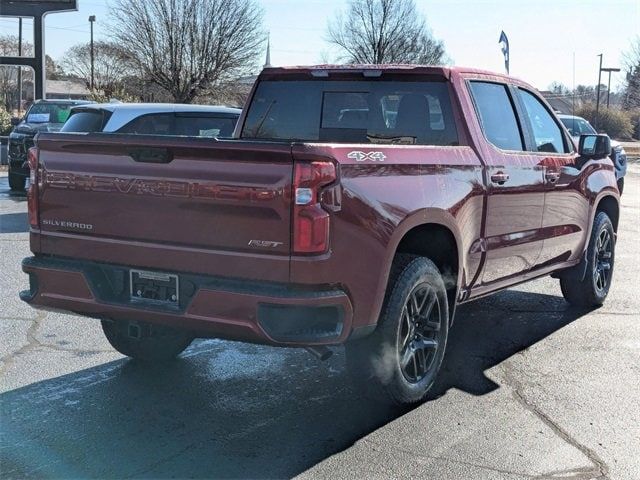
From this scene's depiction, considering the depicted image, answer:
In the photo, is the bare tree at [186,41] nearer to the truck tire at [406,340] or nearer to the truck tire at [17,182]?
the truck tire at [17,182]

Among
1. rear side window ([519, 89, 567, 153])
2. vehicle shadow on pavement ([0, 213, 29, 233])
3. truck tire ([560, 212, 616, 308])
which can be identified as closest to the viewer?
rear side window ([519, 89, 567, 153])

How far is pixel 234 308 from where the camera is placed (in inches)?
144

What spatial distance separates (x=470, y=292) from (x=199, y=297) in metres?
2.01

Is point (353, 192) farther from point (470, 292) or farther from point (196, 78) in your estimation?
point (196, 78)

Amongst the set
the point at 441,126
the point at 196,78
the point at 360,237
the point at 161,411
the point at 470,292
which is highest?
the point at 196,78

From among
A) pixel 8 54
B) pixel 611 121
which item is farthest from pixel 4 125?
pixel 611 121

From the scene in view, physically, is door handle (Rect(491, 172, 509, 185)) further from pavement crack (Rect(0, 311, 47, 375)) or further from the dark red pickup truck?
pavement crack (Rect(0, 311, 47, 375))

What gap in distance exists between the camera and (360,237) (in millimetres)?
3771

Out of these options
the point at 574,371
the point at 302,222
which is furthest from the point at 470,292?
the point at 302,222

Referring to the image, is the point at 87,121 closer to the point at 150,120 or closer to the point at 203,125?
the point at 150,120

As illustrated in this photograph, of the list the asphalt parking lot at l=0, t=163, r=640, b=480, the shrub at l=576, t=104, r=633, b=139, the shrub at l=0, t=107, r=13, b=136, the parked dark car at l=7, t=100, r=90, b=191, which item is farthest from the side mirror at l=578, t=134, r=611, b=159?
the shrub at l=576, t=104, r=633, b=139

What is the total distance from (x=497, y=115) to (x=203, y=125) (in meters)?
5.53

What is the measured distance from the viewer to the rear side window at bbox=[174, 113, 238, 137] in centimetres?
990

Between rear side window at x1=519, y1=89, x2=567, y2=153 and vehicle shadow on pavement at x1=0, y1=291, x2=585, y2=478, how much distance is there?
5.03 ft
